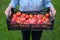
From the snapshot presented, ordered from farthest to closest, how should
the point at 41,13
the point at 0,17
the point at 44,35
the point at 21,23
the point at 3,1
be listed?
the point at 3,1 → the point at 0,17 → the point at 44,35 → the point at 41,13 → the point at 21,23

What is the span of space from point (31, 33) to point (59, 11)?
361 centimetres

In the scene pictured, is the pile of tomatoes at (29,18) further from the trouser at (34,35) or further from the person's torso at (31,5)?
the trouser at (34,35)

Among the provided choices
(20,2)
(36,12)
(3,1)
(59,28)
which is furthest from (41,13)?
(3,1)

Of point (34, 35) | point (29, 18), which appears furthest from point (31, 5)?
point (34, 35)

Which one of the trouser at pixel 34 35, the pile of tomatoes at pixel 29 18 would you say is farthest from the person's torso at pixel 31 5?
the trouser at pixel 34 35

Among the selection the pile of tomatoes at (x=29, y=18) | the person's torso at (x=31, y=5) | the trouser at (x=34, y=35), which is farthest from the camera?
the trouser at (x=34, y=35)

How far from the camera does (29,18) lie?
398 cm

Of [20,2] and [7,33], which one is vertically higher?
[20,2]

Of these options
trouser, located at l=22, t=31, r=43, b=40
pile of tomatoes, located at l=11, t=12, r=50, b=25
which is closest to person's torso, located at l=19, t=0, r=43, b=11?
pile of tomatoes, located at l=11, t=12, r=50, b=25

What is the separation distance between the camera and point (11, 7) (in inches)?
168

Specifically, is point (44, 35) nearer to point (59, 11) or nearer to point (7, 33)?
point (7, 33)

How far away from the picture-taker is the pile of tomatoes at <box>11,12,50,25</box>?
12.5 ft

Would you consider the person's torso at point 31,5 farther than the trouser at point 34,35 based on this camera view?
No

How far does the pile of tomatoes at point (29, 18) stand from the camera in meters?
3.81
